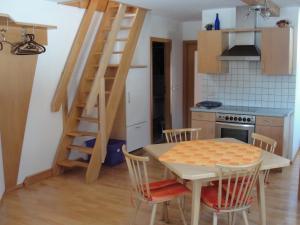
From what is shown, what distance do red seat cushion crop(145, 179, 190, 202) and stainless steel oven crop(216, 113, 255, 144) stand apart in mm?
2093

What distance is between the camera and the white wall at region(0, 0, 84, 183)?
4641 millimetres

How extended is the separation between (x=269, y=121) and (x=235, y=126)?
48cm

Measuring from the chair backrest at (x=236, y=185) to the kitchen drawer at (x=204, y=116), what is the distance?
94.7 inches

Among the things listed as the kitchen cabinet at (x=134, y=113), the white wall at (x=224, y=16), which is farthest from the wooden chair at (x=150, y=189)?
the white wall at (x=224, y=16)

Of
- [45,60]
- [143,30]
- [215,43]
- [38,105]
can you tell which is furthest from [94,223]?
[143,30]

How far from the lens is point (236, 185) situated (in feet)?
9.07

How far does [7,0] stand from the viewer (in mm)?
4176

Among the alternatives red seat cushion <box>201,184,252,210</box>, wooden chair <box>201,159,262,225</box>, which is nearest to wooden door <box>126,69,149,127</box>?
red seat cushion <box>201,184,252,210</box>

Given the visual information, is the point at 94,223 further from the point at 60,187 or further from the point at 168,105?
the point at 168,105

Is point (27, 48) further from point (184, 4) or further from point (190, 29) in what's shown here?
point (190, 29)

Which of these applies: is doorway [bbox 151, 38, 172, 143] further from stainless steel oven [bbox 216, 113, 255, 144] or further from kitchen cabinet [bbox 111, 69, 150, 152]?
stainless steel oven [bbox 216, 113, 255, 144]

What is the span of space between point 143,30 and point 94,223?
140 inches

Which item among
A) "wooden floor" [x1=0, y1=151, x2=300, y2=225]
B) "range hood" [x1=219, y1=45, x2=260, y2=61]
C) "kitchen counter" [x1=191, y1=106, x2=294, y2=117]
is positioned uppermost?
"range hood" [x1=219, y1=45, x2=260, y2=61]

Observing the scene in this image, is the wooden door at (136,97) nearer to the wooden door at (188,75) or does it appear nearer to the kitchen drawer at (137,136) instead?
the kitchen drawer at (137,136)
